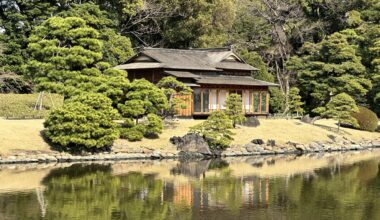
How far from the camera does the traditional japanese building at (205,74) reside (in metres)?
39.2

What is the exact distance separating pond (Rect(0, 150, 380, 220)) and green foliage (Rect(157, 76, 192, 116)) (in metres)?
6.09

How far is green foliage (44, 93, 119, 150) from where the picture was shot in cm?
2875

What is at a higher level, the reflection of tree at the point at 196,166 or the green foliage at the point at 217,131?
the green foliage at the point at 217,131

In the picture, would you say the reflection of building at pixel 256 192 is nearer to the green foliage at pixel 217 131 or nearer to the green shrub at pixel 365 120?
the green foliage at pixel 217 131

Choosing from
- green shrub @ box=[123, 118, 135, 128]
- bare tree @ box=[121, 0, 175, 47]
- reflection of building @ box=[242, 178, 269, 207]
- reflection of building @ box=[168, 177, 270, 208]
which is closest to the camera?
reflection of building @ box=[168, 177, 270, 208]

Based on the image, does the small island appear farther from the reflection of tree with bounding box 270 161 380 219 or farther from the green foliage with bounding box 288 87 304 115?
the green foliage with bounding box 288 87 304 115

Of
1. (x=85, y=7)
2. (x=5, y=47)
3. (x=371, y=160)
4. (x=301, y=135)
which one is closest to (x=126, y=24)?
(x=85, y=7)

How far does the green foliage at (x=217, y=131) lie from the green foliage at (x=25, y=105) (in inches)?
329

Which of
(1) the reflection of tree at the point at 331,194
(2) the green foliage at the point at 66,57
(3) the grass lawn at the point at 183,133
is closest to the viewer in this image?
(1) the reflection of tree at the point at 331,194

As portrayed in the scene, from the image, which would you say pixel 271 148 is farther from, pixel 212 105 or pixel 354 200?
pixel 354 200

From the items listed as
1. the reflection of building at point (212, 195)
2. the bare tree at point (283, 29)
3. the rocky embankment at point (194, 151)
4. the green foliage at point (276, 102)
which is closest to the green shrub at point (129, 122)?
the rocky embankment at point (194, 151)

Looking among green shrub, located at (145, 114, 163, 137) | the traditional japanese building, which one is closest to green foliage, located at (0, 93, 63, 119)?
green shrub, located at (145, 114, 163, 137)

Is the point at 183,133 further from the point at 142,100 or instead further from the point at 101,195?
the point at 101,195

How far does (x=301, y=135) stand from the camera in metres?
37.3
